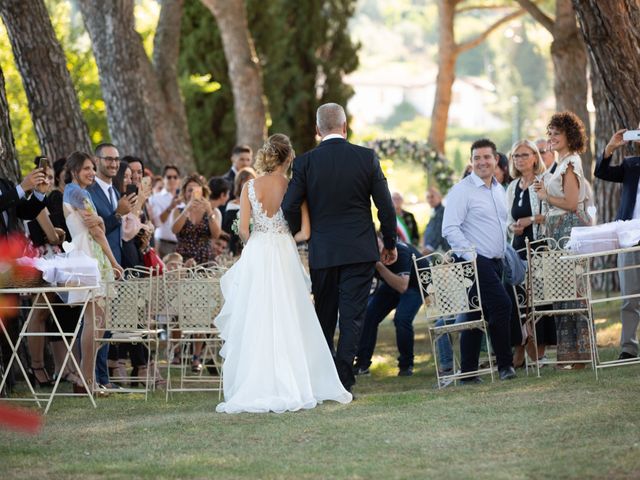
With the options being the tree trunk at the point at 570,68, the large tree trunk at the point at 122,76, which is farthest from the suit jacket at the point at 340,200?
the tree trunk at the point at 570,68

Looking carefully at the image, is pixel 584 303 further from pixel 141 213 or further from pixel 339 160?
pixel 141 213

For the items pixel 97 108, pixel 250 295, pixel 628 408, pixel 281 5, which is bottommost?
pixel 628 408

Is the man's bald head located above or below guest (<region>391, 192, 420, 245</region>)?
above

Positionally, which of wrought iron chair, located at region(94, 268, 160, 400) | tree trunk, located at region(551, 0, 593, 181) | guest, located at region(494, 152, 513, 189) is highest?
tree trunk, located at region(551, 0, 593, 181)

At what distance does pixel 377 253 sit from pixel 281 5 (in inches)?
984

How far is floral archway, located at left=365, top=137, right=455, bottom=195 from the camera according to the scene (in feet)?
91.7

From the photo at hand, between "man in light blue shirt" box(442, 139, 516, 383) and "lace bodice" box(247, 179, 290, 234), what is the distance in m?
1.49

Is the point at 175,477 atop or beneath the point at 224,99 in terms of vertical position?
beneath

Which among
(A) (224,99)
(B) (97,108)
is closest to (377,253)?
(B) (97,108)

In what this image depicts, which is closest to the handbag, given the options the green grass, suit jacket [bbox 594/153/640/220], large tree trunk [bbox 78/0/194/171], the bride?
the green grass

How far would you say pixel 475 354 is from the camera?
10.9m

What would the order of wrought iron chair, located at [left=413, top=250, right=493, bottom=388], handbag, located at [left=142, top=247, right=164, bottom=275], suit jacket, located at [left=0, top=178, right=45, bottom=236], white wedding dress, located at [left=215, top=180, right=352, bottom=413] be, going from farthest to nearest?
handbag, located at [left=142, top=247, right=164, bottom=275] → suit jacket, located at [left=0, top=178, right=45, bottom=236] → wrought iron chair, located at [left=413, top=250, right=493, bottom=388] → white wedding dress, located at [left=215, top=180, right=352, bottom=413]

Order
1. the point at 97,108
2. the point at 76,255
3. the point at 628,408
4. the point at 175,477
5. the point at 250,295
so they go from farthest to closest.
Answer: the point at 97,108, the point at 76,255, the point at 250,295, the point at 628,408, the point at 175,477

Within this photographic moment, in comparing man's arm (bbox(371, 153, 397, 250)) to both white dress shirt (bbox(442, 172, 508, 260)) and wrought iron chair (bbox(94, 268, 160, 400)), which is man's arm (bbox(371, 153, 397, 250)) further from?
wrought iron chair (bbox(94, 268, 160, 400))
